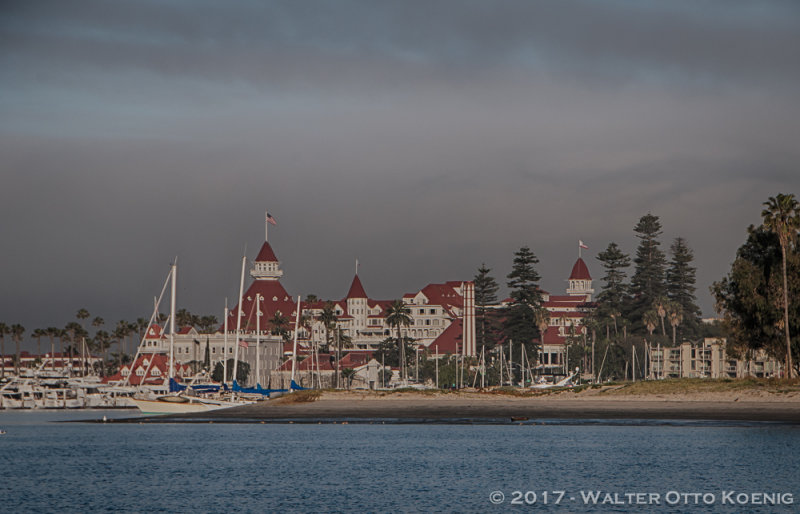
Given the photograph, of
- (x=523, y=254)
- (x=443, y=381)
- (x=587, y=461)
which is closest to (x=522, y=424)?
(x=587, y=461)

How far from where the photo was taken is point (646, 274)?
19100 centimetres

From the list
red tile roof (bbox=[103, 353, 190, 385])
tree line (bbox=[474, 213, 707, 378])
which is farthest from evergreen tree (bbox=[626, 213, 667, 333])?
red tile roof (bbox=[103, 353, 190, 385])

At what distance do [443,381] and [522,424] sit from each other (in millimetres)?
91914

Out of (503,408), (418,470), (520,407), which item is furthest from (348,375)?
(418,470)

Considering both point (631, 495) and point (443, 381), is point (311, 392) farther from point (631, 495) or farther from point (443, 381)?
point (443, 381)

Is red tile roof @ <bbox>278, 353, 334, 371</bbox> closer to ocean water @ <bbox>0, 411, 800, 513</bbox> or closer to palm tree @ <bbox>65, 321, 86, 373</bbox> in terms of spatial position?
palm tree @ <bbox>65, 321, 86, 373</bbox>

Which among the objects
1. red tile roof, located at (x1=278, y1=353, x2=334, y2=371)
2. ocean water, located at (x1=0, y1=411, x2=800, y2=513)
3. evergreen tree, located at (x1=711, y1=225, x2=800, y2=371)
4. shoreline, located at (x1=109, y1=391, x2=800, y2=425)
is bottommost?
ocean water, located at (x1=0, y1=411, x2=800, y2=513)

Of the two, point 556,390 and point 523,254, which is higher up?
point 523,254

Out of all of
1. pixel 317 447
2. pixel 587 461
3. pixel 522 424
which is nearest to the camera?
pixel 587 461

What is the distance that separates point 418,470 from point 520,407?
3683 centimetres

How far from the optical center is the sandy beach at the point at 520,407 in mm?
75250

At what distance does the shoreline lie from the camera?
75.1m

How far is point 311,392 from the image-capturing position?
322ft

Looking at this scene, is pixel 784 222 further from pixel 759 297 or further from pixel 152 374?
pixel 152 374
